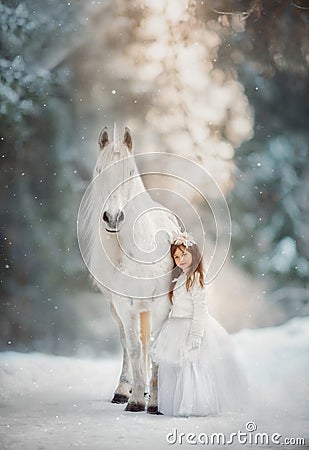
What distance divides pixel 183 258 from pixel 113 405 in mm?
595

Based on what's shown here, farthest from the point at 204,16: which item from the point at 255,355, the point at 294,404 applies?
the point at 294,404

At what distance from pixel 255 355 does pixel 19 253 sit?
981 millimetres

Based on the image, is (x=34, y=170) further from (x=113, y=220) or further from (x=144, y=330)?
(x=144, y=330)

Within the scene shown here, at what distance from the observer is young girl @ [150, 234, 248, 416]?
7.16 ft

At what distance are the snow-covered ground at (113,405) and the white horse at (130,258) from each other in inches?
3.2

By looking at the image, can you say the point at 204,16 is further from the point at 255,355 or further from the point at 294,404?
the point at 294,404

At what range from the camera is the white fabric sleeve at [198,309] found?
7.19 feet

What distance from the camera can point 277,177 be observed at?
2543 millimetres

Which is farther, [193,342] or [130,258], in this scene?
[130,258]

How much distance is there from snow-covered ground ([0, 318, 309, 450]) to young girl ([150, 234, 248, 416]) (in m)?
0.06

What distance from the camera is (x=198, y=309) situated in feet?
7.27

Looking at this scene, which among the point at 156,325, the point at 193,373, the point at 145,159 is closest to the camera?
the point at 193,373

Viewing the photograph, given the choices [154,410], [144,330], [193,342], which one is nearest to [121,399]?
[154,410]

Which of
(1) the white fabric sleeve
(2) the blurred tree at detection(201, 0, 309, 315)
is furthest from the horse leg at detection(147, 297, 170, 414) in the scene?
(2) the blurred tree at detection(201, 0, 309, 315)
